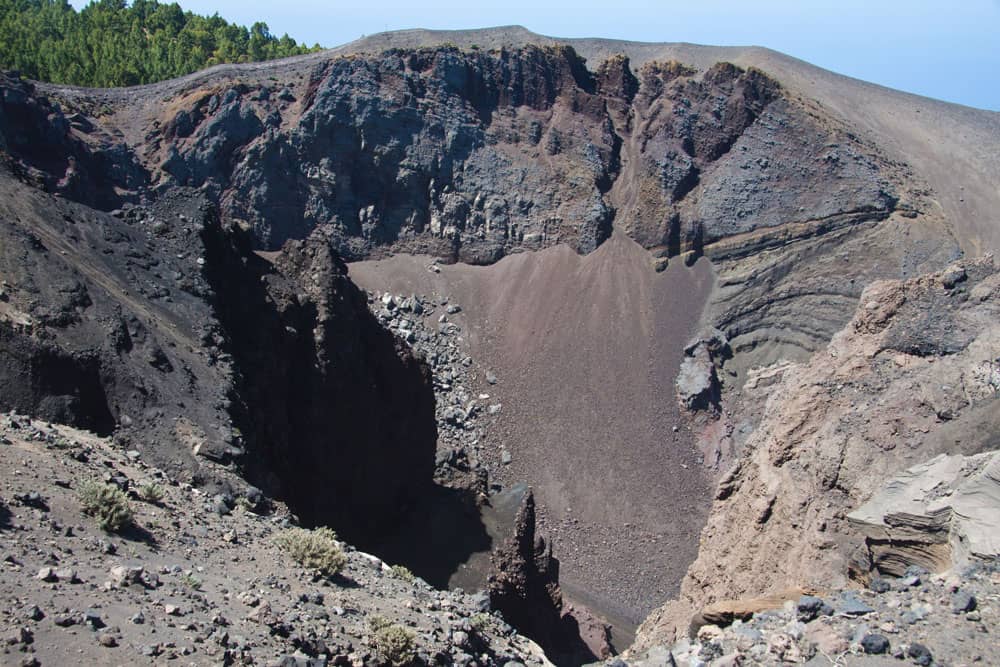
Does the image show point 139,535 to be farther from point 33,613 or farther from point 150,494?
point 33,613

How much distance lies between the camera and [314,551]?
1343 cm

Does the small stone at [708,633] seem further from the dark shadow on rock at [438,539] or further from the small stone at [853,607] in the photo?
the dark shadow on rock at [438,539]

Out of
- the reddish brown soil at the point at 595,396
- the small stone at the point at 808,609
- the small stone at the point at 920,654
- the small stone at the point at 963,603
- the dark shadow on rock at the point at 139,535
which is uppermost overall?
the small stone at the point at 963,603

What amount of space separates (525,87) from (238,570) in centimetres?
5637

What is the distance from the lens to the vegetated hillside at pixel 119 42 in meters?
68.6

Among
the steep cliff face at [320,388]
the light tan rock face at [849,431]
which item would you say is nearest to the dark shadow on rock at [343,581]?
the steep cliff face at [320,388]

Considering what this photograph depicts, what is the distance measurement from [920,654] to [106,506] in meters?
10.0

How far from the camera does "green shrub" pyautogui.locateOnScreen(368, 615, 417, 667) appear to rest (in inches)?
435

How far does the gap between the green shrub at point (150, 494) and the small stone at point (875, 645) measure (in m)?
10.1

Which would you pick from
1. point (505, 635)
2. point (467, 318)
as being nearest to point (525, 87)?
point (467, 318)

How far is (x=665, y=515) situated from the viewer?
46.2m

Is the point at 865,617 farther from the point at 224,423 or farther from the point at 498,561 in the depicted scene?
the point at 498,561

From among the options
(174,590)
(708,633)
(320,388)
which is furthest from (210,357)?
(708,633)

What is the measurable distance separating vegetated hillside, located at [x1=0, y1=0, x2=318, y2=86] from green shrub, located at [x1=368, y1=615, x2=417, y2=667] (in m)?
66.5
